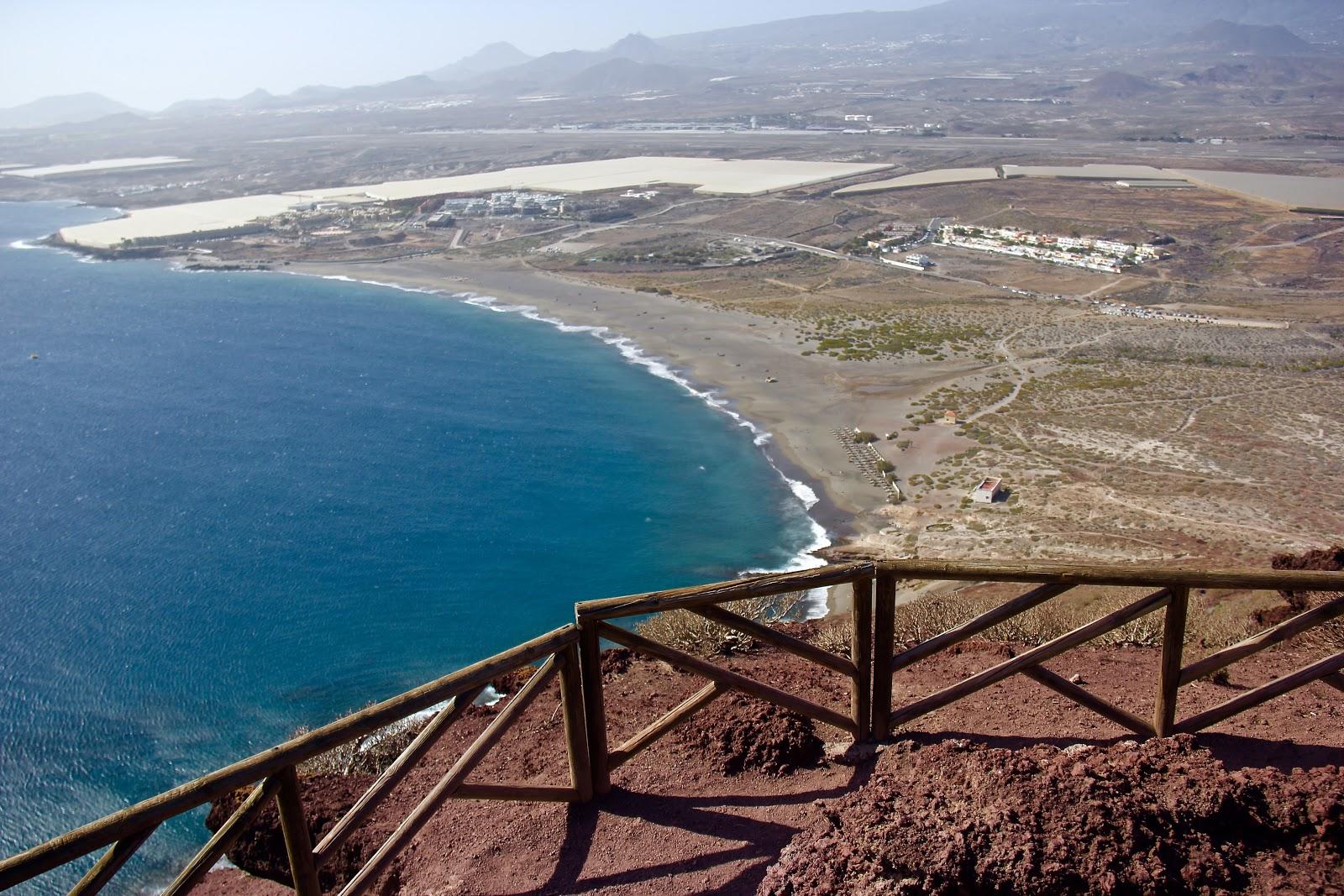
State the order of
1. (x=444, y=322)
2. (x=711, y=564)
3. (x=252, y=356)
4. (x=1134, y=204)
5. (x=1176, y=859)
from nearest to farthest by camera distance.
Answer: (x=1176, y=859) → (x=711, y=564) → (x=252, y=356) → (x=444, y=322) → (x=1134, y=204)

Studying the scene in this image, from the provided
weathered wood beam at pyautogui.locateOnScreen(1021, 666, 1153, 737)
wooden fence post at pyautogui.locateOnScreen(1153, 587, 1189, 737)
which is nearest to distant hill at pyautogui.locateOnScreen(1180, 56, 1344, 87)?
wooden fence post at pyautogui.locateOnScreen(1153, 587, 1189, 737)

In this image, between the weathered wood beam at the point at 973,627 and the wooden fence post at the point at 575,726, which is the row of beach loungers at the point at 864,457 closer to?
the weathered wood beam at the point at 973,627

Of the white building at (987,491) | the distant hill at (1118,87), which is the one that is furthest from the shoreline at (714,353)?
the distant hill at (1118,87)

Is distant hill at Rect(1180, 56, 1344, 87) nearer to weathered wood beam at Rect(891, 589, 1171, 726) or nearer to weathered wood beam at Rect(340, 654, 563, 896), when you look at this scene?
weathered wood beam at Rect(891, 589, 1171, 726)

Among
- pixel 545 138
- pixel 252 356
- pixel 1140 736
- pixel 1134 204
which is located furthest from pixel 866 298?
pixel 545 138

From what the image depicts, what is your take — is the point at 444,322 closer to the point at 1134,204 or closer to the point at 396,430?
the point at 396,430
